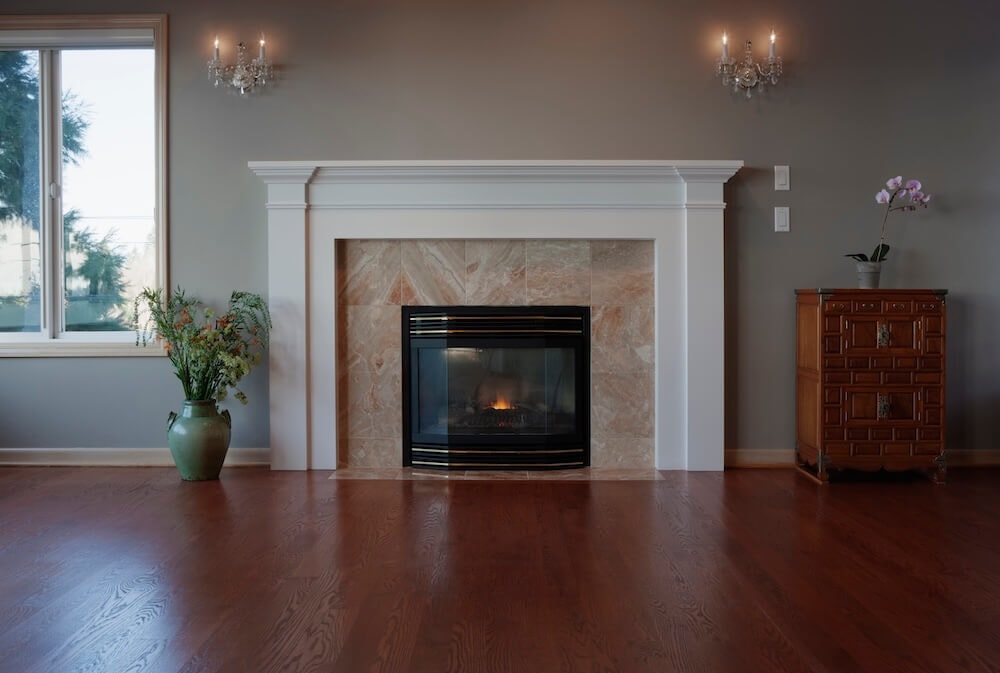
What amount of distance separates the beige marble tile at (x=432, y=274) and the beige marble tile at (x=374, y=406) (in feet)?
1.41

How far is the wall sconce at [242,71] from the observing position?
12.9 feet

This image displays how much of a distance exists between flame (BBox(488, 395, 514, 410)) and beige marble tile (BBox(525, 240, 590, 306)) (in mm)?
533

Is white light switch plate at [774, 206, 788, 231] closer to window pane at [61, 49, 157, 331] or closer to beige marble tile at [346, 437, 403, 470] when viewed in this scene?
beige marble tile at [346, 437, 403, 470]

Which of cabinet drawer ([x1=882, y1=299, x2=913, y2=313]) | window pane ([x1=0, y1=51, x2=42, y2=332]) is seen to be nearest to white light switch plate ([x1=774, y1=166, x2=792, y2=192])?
cabinet drawer ([x1=882, y1=299, x2=913, y2=313])

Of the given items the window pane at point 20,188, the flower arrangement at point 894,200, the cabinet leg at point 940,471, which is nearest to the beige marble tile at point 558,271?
the flower arrangement at point 894,200

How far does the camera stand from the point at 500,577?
7.61ft

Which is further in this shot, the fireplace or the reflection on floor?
the fireplace

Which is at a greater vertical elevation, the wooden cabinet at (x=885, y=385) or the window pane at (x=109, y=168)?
the window pane at (x=109, y=168)

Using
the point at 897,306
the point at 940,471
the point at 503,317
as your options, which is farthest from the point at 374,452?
the point at 940,471

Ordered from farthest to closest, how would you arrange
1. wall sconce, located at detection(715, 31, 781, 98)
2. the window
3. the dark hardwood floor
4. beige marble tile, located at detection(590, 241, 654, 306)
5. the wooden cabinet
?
the window → beige marble tile, located at detection(590, 241, 654, 306) → wall sconce, located at detection(715, 31, 781, 98) → the wooden cabinet → the dark hardwood floor

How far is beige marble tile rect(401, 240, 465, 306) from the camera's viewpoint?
404 centimetres

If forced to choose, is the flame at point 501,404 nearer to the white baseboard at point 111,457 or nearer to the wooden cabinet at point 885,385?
the white baseboard at point 111,457

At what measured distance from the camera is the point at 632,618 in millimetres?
2008

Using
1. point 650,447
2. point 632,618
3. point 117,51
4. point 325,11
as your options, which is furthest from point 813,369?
point 117,51
